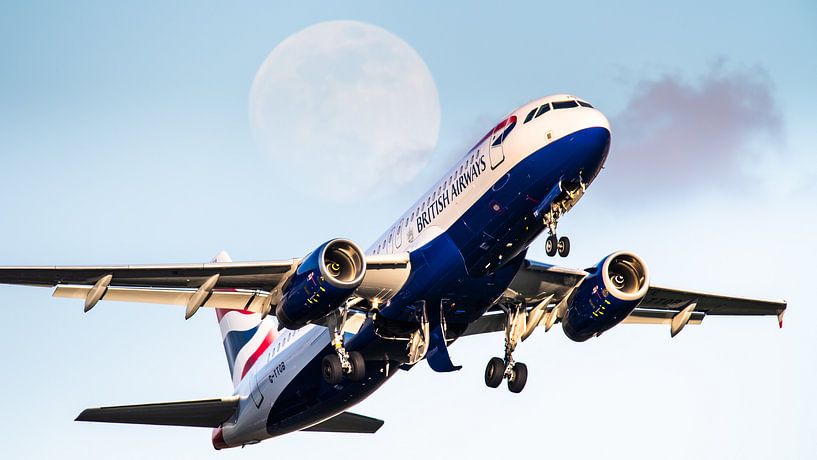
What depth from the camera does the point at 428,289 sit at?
1168 inches

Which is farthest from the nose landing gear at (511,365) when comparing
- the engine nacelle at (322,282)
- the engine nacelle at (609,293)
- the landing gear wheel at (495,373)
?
the engine nacelle at (322,282)

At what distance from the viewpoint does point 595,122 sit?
27.4m

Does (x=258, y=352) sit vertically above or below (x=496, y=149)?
below

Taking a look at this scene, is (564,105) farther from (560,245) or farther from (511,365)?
(511,365)

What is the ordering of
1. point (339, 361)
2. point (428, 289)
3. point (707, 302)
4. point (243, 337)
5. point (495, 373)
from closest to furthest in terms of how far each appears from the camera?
point (428, 289) < point (339, 361) < point (495, 373) < point (707, 302) < point (243, 337)

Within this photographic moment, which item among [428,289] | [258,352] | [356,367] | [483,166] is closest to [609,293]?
[428,289]

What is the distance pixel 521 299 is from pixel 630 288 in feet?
11.4

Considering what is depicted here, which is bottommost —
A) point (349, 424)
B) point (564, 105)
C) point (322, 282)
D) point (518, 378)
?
point (349, 424)

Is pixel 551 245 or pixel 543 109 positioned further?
pixel 543 109

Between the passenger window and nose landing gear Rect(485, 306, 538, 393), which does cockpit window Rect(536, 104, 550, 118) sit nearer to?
the passenger window

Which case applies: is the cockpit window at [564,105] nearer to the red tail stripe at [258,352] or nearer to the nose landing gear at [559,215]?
the nose landing gear at [559,215]

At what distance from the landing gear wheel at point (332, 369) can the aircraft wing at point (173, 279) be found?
7.14 feet

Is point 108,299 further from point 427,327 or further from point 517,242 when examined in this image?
point 517,242

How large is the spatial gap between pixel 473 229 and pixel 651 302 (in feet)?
35.2
